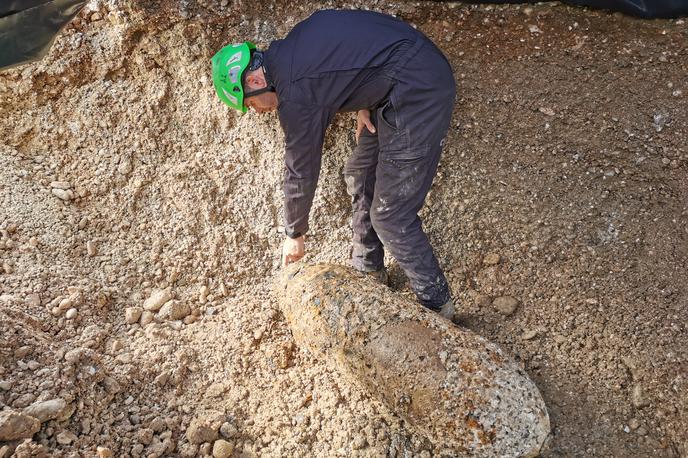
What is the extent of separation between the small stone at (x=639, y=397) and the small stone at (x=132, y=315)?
2.62 meters

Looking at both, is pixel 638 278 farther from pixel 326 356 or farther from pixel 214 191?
pixel 214 191

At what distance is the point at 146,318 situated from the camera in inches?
133

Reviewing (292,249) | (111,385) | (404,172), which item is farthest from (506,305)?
(111,385)

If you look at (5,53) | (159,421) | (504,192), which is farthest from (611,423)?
(5,53)

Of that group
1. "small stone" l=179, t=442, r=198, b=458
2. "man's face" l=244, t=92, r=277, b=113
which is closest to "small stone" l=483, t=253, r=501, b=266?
"man's face" l=244, t=92, r=277, b=113

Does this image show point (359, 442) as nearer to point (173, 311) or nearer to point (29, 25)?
point (173, 311)

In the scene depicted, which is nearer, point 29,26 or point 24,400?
point 24,400

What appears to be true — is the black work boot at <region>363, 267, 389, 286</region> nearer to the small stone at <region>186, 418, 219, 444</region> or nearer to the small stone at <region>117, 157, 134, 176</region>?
the small stone at <region>186, 418, 219, 444</region>

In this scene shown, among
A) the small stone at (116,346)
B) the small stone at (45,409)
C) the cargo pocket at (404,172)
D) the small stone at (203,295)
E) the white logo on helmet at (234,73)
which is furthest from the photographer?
the small stone at (203,295)

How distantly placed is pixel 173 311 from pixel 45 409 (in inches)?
37.1

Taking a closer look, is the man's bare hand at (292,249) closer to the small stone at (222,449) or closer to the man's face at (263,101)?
the man's face at (263,101)

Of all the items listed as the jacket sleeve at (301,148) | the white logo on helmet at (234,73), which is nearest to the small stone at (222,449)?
the jacket sleeve at (301,148)

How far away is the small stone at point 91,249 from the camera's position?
3590mm

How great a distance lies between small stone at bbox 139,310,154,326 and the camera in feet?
11.1
